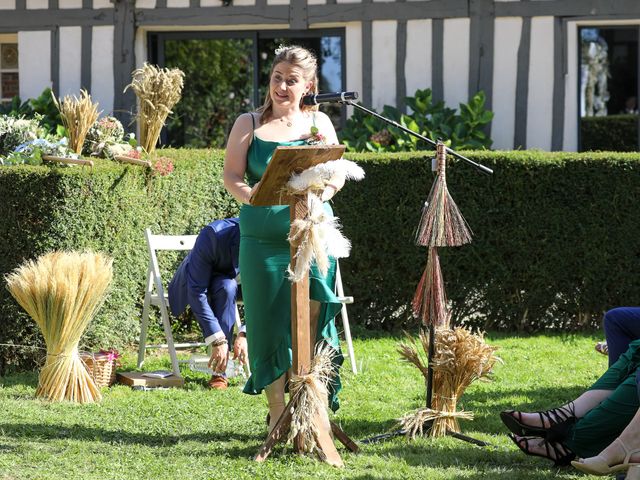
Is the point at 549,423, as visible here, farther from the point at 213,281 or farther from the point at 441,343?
the point at 213,281

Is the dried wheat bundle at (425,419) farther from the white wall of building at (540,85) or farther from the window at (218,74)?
the window at (218,74)

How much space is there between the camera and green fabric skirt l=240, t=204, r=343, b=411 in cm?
473

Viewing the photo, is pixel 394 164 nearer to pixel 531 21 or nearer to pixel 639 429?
pixel 531 21

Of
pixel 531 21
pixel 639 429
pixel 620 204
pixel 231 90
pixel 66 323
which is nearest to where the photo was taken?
pixel 639 429

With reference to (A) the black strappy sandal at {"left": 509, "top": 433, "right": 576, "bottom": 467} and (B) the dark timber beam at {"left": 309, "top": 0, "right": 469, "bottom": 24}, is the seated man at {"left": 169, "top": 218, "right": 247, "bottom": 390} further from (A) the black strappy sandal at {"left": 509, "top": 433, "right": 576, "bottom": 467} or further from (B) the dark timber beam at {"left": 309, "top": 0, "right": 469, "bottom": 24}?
(B) the dark timber beam at {"left": 309, "top": 0, "right": 469, "bottom": 24}

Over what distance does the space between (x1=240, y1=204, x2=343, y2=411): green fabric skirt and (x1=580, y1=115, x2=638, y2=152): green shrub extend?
6994 mm

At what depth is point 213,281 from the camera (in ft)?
21.2

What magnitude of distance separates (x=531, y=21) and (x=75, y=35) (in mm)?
4689

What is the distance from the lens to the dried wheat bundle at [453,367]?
195 inches

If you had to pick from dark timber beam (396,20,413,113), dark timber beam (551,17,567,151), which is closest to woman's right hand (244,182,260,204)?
dark timber beam (396,20,413,113)

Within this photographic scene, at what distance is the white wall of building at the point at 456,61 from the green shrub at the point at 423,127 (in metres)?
0.21

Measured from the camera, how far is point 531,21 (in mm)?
10398

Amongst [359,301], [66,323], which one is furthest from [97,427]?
[359,301]

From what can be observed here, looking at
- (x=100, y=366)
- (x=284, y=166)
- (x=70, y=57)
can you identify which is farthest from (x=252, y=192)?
(x=70, y=57)
